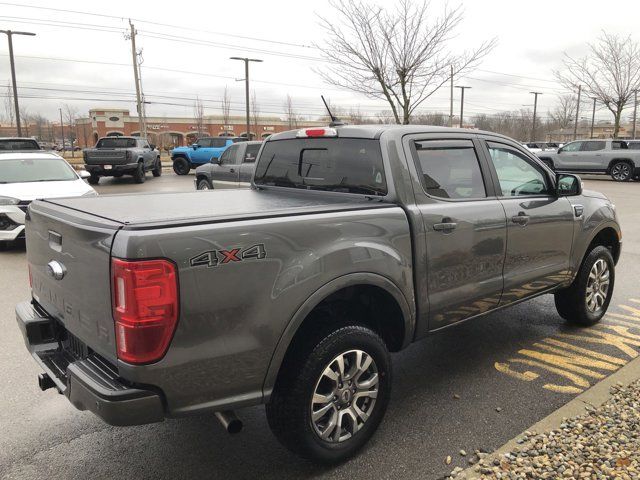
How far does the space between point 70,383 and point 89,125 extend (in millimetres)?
83781

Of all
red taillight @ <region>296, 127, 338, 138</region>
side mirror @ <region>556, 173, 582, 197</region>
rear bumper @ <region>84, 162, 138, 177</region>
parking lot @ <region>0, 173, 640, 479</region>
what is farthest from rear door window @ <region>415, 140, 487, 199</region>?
rear bumper @ <region>84, 162, 138, 177</region>

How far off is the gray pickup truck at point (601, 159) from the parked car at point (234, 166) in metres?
15.5

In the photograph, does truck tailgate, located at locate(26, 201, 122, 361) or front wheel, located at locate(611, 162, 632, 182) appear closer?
truck tailgate, located at locate(26, 201, 122, 361)

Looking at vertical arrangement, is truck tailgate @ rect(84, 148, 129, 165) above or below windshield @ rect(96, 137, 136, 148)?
below

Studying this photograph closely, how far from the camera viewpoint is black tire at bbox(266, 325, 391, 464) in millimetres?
2602

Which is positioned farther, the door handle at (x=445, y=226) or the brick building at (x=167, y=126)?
the brick building at (x=167, y=126)

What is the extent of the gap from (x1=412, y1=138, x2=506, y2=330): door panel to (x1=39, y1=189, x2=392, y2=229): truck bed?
450mm

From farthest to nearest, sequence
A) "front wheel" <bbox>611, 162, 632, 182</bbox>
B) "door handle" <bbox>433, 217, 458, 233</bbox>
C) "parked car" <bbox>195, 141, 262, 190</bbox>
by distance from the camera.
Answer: "front wheel" <bbox>611, 162, 632, 182</bbox> < "parked car" <bbox>195, 141, 262, 190</bbox> < "door handle" <bbox>433, 217, 458, 233</bbox>

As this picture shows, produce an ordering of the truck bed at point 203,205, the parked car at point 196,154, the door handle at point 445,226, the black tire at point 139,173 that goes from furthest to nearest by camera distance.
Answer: the parked car at point 196,154, the black tire at point 139,173, the door handle at point 445,226, the truck bed at point 203,205

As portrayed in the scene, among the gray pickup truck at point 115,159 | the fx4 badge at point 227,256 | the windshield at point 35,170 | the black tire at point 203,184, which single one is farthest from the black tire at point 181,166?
the fx4 badge at point 227,256

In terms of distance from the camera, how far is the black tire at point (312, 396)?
2.60 meters

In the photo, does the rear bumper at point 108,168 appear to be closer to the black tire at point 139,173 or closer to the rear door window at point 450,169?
the black tire at point 139,173

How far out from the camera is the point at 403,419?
3.33 meters

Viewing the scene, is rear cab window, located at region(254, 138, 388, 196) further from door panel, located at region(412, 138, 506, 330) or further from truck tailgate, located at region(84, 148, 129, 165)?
truck tailgate, located at region(84, 148, 129, 165)
